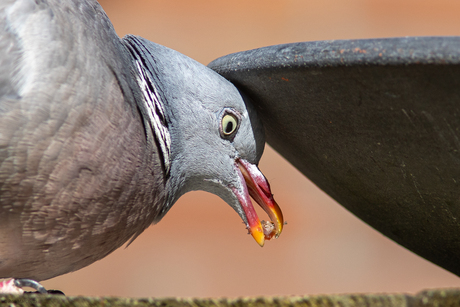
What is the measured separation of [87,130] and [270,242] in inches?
89.8

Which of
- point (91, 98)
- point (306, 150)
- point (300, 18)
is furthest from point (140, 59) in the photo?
point (300, 18)

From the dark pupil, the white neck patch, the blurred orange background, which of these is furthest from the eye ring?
the blurred orange background

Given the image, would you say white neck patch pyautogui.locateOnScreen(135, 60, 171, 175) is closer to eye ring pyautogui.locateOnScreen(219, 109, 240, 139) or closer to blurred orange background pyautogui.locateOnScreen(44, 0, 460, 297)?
eye ring pyautogui.locateOnScreen(219, 109, 240, 139)

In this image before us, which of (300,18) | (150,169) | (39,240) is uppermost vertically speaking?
(300,18)

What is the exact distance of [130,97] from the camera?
809 mm

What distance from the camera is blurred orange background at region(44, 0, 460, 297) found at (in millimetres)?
2850

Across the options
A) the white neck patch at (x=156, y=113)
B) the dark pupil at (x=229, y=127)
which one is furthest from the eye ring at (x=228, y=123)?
the white neck patch at (x=156, y=113)

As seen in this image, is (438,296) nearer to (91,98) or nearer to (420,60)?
(420,60)

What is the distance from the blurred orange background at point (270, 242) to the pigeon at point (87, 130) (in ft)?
6.40

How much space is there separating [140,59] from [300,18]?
2.32 meters

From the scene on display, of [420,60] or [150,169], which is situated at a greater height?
[420,60]

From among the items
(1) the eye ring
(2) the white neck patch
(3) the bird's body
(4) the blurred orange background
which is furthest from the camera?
(4) the blurred orange background

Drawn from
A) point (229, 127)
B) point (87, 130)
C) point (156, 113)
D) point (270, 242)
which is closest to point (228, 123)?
point (229, 127)

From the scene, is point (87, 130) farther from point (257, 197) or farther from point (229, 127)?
point (257, 197)
